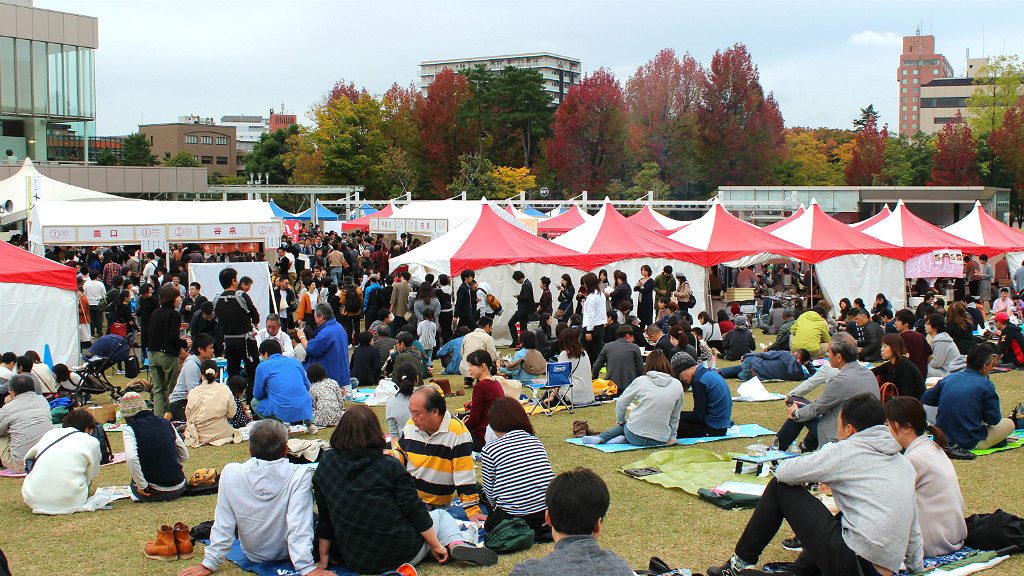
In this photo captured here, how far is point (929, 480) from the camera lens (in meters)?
5.35

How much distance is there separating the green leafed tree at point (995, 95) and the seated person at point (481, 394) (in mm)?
61515

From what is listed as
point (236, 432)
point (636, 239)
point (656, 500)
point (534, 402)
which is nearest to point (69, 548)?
point (236, 432)

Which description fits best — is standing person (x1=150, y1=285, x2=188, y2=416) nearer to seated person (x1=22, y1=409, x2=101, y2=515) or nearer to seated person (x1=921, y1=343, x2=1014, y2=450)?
seated person (x1=22, y1=409, x2=101, y2=515)

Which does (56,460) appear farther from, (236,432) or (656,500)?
(656,500)

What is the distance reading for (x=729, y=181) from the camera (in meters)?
61.6

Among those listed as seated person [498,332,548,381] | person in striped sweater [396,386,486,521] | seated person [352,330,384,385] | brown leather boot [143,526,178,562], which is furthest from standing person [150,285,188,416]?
person in striped sweater [396,386,486,521]

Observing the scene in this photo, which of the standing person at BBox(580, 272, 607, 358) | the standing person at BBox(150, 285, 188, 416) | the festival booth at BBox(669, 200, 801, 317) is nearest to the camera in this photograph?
the standing person at BBox(150, 285, 188, 416)

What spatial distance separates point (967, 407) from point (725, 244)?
11.0m

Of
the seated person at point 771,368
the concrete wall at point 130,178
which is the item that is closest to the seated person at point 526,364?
the seated person at point 771,368

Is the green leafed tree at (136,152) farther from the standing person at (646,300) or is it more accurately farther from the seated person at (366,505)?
the seated person at (366,505)

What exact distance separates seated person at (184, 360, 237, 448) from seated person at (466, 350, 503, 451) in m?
2.71

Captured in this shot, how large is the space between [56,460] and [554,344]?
8377mm

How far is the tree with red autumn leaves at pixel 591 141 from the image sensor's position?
2505 inches

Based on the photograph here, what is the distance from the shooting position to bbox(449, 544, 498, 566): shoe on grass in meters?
5.57
